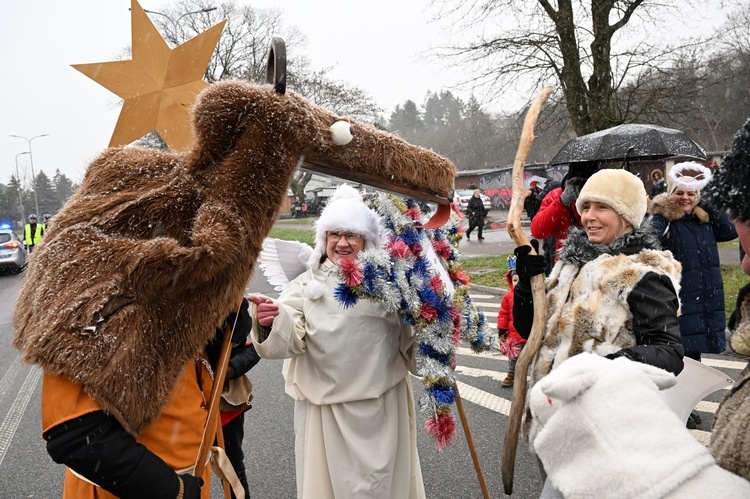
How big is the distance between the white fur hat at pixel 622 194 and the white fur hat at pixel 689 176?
8.45 feet

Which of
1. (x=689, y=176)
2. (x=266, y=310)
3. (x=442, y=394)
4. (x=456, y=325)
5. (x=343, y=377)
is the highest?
(x=689, y=176)

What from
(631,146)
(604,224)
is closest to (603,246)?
(604,224)

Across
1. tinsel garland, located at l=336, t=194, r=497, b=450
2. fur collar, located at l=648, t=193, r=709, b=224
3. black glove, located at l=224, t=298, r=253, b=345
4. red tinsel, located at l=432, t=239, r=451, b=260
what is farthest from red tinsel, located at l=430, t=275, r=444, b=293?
fur collar, located at l=648, t=193, r=709, b=224

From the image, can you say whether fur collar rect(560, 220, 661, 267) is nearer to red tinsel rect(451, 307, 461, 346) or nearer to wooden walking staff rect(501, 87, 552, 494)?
wooden walking staff rect(501, 87, 552, 494)

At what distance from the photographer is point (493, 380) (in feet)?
18.8

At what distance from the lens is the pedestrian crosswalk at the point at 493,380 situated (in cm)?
468

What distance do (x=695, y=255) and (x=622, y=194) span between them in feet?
8.98

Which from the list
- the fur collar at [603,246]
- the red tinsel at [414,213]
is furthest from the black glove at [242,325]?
the fur collar at [603,246]

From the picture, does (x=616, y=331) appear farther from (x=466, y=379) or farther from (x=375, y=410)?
(x=466, y=379)

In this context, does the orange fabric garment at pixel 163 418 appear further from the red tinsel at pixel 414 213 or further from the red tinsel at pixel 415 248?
the red tinsel at pixel 414 213

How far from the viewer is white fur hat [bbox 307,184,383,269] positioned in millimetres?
2729

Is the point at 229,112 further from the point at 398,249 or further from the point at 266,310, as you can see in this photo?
the point at 398,249

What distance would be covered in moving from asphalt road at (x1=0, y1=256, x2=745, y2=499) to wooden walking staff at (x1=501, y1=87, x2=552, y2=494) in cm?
159

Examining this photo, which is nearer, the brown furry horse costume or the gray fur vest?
the brown furry horse costume
